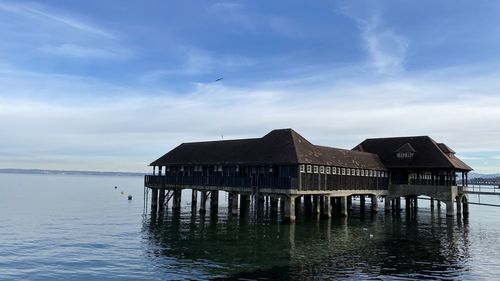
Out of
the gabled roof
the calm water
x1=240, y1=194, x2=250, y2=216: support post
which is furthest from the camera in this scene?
the gabled roof

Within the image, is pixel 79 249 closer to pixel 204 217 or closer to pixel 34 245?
pixel 34 245

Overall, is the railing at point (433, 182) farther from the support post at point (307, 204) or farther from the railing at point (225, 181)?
the railing at point (225, 181)

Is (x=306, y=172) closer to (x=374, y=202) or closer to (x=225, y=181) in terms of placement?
(x=225, y=181)

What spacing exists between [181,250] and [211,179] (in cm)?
1995

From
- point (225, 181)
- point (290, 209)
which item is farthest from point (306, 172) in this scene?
point (225, 181)

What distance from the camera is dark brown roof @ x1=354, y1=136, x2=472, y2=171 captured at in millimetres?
52781

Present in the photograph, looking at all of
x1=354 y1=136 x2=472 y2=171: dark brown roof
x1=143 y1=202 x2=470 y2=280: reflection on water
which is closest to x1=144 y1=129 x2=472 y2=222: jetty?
x1=354 y1=136 x2=472 y2=171: dark brown roof

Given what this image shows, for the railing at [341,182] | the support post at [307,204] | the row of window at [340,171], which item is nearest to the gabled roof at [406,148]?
the row of window at [340,171]

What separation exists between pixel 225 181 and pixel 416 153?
24.5 m

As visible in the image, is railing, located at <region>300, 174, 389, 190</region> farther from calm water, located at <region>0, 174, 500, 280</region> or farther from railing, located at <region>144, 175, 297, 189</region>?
calm water, located at <region>0, 174, 500, 280</region>

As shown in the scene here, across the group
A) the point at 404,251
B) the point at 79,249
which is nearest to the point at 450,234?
the point at 404,251

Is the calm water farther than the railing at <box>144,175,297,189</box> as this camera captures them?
No

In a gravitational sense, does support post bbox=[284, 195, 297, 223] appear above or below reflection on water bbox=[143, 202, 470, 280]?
above

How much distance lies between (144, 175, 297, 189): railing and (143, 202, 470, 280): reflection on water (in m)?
3.46
